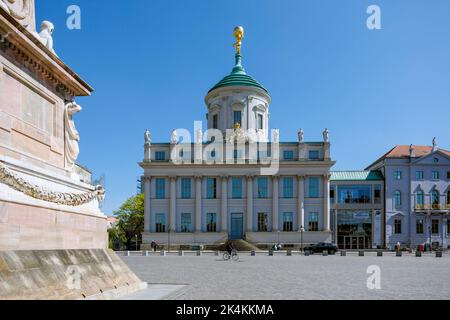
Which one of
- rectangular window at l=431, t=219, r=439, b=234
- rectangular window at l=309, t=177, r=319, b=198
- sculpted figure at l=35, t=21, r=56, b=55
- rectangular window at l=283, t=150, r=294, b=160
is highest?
rectangular window at l=283, t=150, r=294, b=160

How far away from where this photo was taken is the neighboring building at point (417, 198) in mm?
76875

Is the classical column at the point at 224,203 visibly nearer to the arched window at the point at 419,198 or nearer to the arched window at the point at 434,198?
the arched window at the point at 419,198

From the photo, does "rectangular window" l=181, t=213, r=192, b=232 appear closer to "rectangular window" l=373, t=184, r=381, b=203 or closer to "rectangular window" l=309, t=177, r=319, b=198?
"rectangular window" l=309, t=177, r=319, b=198

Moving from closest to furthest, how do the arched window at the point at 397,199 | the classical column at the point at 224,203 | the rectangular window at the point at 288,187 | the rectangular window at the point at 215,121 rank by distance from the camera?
the classical column at the point at 224,203 < the rectangular window at the point at 288,187 < the arched window at the point at 397,199 < the rectangular window at the point at 215,121

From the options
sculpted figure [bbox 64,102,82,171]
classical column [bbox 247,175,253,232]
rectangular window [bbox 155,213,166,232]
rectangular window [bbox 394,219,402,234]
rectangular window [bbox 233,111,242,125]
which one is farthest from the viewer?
rectangular window [bbox 233,111,242,125]

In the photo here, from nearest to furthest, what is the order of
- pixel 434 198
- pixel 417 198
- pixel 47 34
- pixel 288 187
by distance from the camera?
Answer: pixel 47 34 < pixel 288 187 < pixel 434 198 < pixel 417 198

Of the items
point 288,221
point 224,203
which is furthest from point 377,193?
point 224,203

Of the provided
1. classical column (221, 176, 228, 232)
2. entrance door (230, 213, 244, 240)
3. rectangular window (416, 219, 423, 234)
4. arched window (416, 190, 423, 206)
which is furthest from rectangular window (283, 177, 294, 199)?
rectangular window (416, 219, 423, 234)

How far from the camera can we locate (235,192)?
74.6m

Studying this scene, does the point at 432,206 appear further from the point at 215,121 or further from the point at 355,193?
the point at 215,121

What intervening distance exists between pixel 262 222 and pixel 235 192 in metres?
6.29

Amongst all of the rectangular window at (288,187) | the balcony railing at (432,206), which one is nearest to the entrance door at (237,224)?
the rectangular window at (288,187)

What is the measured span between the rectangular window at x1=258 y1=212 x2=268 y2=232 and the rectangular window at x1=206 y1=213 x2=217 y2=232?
271 inches

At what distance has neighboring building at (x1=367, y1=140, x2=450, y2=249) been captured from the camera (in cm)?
7688
